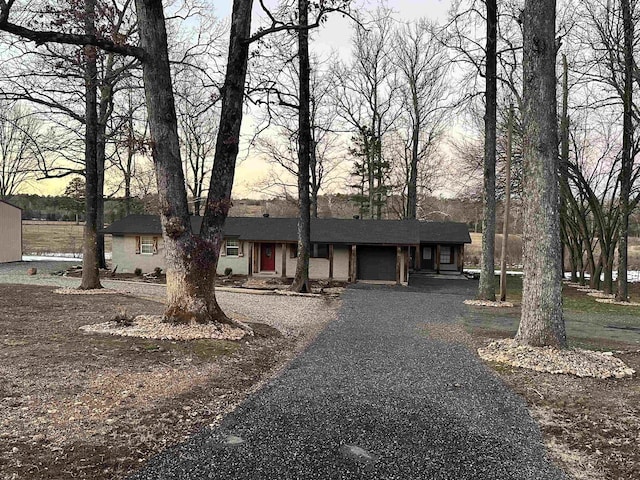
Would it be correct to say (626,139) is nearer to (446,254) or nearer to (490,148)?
(490,148)

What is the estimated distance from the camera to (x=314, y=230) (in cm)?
2331

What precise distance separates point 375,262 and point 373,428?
18524 millimetres

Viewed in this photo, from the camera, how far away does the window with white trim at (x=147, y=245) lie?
917 inches

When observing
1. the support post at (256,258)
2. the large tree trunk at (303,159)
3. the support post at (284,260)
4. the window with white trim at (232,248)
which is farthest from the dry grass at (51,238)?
the large tree trunk at (303,159)

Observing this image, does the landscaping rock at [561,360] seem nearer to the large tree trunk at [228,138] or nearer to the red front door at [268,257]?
the large tree trunk at [228,138]

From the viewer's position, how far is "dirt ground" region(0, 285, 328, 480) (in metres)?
3.55

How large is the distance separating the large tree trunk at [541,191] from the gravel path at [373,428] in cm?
123

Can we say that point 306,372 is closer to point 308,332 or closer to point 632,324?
point 308,332

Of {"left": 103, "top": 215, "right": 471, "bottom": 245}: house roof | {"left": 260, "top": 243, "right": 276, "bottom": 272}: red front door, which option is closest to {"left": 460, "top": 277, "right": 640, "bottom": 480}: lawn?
{"left": 103, "top": 215, "right": 471, "bottom": 245}: house roof

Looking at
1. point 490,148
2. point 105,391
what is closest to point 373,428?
point 105,391

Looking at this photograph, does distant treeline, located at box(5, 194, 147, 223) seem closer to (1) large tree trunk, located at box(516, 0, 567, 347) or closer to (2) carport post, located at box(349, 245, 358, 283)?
(2) carport post, located at box(349, 245, 358, 283)

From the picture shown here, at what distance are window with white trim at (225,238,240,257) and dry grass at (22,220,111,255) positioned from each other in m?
13.9

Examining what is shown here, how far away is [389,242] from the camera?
2164 cm

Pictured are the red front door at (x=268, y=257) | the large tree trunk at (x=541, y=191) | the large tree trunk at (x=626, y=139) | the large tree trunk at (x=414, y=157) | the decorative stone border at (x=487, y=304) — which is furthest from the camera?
the large tree trunk at (x=414, y=157)
